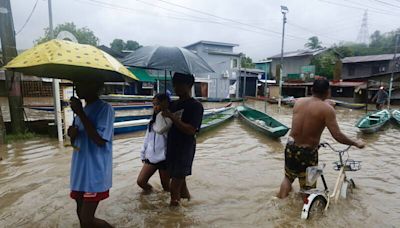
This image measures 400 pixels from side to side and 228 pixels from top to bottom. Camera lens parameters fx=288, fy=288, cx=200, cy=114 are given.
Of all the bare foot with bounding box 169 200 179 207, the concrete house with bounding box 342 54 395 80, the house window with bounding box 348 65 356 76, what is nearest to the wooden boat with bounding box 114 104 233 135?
the bare foot with bounding box 169 200 179 207

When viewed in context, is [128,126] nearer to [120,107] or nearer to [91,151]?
[120,107]

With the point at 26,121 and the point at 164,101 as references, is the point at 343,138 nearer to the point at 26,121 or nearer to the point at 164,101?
the point at 164,101

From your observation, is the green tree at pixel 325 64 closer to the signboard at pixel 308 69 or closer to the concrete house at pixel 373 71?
the signboard at pixel 308 69

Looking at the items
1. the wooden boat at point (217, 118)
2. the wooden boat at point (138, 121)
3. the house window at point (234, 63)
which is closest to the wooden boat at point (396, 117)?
the wooden boat at point (217, 118)

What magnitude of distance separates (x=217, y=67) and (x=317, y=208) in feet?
91.2

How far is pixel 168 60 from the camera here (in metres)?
3.47

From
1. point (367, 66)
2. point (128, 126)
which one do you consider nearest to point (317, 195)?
point (128, 126)

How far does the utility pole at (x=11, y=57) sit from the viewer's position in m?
7.73

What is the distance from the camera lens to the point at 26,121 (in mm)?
8930

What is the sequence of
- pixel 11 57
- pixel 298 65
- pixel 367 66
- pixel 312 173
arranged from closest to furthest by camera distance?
pixel 312 173
pixel 11 57
pixel 367 66
pixel 298 65

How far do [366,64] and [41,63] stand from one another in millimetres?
36107

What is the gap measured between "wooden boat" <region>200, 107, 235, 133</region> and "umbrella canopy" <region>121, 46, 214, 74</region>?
24.4 feet

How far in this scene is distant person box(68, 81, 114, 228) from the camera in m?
2.60

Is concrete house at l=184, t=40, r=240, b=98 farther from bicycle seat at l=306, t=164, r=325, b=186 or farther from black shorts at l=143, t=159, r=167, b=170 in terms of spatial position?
bicycle seat at l=306, t=164, r=325, b=186
